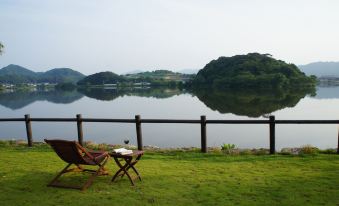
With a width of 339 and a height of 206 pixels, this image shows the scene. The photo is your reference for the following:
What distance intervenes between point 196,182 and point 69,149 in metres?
2.84

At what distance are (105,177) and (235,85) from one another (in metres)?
89.3

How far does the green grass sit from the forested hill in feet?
273

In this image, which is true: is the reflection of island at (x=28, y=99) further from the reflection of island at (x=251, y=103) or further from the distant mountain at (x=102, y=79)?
the distant mountain at (x=102, y=79)

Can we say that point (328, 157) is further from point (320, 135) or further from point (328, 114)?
point (328, 114)

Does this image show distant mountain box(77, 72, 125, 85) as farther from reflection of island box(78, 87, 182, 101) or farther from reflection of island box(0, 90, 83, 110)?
reflection of island box(0, 90, 83, 110)

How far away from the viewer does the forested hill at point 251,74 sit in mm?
91875

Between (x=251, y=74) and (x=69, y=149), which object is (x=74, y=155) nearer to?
(x=69, y=149)

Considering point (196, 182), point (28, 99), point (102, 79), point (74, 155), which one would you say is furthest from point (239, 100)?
point (102, 79)

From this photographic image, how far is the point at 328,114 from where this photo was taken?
34.9 metres

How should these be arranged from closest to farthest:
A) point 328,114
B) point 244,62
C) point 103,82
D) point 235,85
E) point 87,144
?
1. point 87,144
2. point 328,114
3. point 235,85
4. point 244,62
5. point 103,82

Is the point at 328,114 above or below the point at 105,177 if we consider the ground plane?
below

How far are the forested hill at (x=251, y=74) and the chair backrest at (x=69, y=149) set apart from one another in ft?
284

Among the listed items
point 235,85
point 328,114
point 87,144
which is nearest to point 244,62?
point 235,85

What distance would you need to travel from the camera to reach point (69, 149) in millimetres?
6594
